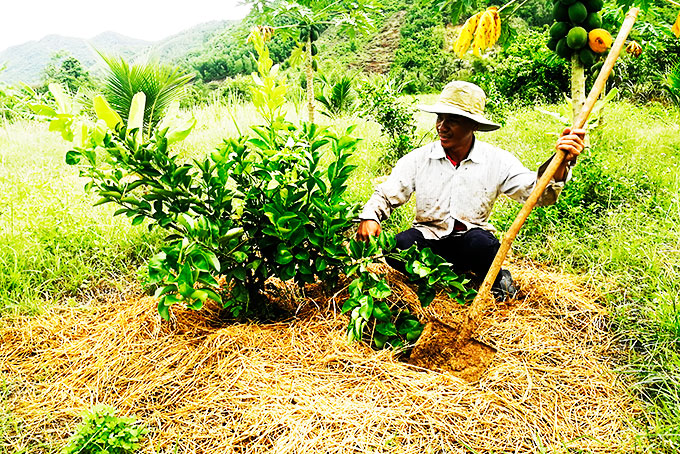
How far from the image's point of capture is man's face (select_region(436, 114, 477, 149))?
221 centimetres

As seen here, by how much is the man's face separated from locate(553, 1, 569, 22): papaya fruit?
0.60 metres

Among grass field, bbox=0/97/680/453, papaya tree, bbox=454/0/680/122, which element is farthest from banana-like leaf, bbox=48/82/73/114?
papaya tree, bbox=454/0/680/122

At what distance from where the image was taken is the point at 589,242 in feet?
9.12

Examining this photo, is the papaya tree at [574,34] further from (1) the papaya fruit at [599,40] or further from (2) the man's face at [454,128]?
(2) the man's face at [454,128]

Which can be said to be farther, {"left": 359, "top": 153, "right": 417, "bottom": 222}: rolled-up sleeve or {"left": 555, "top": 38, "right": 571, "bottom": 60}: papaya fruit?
{"left": 359, "top": 153, "right": 417, "bottom": 222}: rolled-up sleeve

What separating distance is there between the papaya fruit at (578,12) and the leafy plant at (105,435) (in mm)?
2115

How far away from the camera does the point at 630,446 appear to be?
1495mm

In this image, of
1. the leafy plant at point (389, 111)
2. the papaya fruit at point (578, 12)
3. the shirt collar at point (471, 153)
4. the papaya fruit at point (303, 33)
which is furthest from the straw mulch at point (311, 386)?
the papaya fruit at point (303, 33)

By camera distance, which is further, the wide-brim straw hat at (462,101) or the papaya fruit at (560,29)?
the wide-brim straw hat at (462,101)

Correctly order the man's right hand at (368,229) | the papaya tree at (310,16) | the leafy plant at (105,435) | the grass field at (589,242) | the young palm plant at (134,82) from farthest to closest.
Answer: the young palm plant at (134,82)
the papaya tree at (310,16)
the man's right hand at (368,229)
the grass field at (589,242)
the leafy plant at (105,435)

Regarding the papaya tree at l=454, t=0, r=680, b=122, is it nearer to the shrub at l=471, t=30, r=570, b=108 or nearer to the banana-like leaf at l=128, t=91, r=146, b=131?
the banana-like leaf at l=128, t=91, r=146, b=131

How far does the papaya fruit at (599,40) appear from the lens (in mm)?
1545

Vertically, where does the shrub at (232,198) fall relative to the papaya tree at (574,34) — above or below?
below

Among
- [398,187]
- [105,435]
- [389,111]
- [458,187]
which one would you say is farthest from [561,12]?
[389,111]
